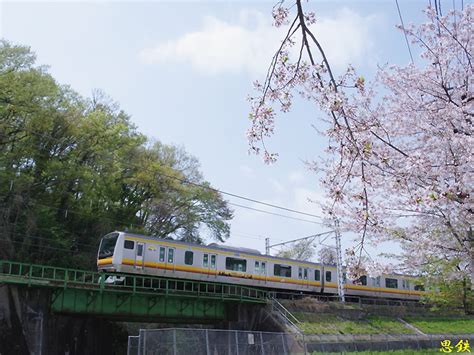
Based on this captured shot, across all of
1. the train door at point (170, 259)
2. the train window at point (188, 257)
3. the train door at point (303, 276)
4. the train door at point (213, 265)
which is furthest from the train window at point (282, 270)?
the train door at point (170, 259)

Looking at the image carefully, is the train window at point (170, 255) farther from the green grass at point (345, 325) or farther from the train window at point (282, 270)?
the green grass at point (345, 325)

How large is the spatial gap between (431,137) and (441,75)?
59.8 inches

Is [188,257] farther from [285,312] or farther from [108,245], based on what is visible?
[285,312]

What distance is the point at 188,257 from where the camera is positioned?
101 ft

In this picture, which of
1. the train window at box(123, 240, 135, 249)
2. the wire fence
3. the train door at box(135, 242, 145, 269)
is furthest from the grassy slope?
the train window at box(123, 240, 135, 249)

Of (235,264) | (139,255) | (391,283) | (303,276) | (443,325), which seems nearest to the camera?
(139,255)

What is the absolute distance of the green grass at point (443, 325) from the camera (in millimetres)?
39281

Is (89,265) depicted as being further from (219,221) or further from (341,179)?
(341,179)

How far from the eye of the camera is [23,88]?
39656 millimetres

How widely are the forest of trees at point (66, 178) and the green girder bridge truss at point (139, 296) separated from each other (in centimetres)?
922

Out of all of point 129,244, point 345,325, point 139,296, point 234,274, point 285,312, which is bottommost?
point 345,325

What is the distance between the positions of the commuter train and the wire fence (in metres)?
5.38

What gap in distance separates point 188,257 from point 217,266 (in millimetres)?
2455

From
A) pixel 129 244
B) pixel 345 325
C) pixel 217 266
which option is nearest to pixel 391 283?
pixel 345 325
